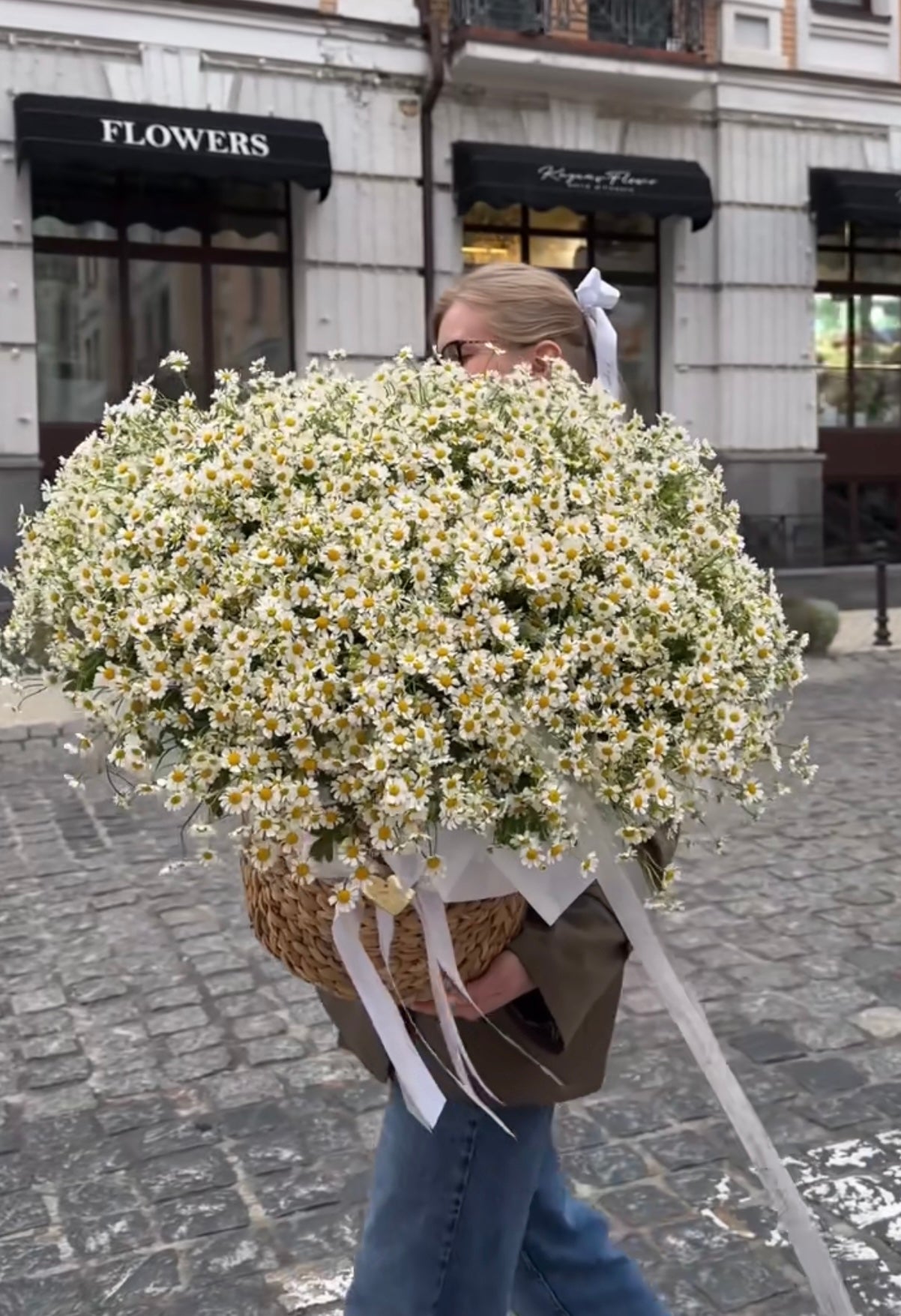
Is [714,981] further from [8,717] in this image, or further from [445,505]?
[8,717]

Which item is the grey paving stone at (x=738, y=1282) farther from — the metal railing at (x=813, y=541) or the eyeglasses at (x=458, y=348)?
the metal railing at (x=813, y=541)

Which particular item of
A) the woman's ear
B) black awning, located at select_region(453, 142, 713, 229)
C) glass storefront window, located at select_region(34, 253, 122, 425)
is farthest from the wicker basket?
black awning, located at select_region(453, 142, 713, 229)

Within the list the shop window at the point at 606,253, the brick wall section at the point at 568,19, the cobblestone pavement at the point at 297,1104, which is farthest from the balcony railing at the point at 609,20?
the cobblestone pavement at the point at 297,1104

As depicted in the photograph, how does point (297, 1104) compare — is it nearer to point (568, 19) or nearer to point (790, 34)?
point (568, 19)

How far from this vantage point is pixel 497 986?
1.77 metres

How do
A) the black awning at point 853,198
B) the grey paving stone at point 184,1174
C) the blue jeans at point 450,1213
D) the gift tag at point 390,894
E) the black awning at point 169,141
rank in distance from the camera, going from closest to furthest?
the gift tag at point 390,894
the blue jeans at point 450,1213
the grey paving stone at point 184,1174
the black awning at point 169,141
the black awning at point 853,198

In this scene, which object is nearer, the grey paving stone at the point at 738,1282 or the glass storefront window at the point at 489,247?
the grey paving stone at the point at 738,1282

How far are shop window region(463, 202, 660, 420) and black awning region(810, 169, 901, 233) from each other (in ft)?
6.70

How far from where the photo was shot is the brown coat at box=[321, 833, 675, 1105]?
1.77 m

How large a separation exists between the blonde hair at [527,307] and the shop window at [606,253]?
13836 mm

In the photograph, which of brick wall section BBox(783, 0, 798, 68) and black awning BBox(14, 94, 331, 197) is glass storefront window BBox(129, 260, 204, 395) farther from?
brick wall section BBox(783, 0, 798, 68)

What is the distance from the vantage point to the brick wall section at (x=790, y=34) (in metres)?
16.1

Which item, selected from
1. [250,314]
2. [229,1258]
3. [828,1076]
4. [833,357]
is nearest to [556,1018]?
[229,1258]

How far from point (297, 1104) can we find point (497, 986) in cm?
222
